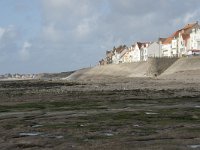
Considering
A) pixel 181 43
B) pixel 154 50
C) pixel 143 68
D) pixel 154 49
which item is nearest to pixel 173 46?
pixel 181 43

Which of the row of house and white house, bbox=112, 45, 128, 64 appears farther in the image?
white house, bbox=112, 45, 128, 64

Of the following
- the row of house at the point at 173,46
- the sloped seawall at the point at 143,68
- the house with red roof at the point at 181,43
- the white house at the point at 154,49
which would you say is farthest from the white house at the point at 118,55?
the sloped seawall at the point at 143,68

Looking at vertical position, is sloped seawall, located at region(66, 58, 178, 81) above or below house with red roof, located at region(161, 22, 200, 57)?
below

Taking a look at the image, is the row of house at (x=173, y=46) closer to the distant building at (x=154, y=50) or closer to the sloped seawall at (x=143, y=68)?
the distant building at (x=154, y=50)

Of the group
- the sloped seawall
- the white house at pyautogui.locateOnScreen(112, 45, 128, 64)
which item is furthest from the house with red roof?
the white house at pyautogui.locateOnScreen(112, 45, 128, 64)

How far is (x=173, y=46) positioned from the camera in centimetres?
13200

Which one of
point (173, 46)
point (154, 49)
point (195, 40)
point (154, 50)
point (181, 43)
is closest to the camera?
point (195, 40)

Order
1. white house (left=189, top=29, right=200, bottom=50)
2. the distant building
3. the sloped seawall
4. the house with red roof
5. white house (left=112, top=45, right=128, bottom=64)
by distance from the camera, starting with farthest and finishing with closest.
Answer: white house (left=112, top=45, right=128, bottom=64) < the distant building < the house with red roof < white house (left=189, top=29, right=200, bottom=50) < the sloped seawall

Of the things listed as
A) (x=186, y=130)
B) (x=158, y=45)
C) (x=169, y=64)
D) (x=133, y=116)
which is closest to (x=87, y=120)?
(x=133, y=116)

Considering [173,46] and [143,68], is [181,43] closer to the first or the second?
[173,46]

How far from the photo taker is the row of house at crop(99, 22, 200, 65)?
11318cm

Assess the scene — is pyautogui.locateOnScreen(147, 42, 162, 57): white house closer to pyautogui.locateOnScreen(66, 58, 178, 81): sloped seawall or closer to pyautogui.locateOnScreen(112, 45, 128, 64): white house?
pyautogui.locateOnScreen(66, 58, 178, 81): sloped seawall

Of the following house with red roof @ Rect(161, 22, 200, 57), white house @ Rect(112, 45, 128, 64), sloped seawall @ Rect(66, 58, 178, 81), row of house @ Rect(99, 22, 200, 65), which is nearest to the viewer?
sloped seawall @ Rect(66, 58, 178, 81)

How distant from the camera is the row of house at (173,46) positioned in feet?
371
